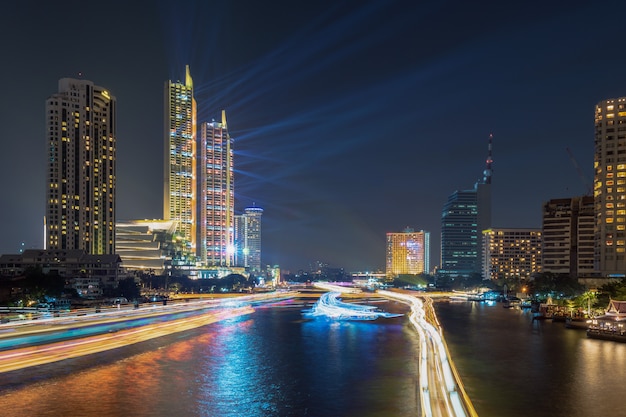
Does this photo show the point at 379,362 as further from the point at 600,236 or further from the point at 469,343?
the point at 600,236

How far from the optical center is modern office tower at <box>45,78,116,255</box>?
129250 mm

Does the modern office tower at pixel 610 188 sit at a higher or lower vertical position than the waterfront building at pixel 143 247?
higher

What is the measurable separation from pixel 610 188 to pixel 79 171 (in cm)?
11821

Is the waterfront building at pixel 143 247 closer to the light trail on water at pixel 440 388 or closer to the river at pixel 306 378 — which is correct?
the river at pixel 306 378

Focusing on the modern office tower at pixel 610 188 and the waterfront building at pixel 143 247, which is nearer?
the modern office tower at pixel 610 188

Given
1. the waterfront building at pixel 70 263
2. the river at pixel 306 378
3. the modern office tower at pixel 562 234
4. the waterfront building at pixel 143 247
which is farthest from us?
the waterfront building at pixel 143 247

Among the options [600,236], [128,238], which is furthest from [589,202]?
[128,238]

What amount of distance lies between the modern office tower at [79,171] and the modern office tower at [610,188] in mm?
112571

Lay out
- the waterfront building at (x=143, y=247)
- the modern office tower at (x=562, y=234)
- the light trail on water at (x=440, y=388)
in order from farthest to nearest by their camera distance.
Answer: the waterfront building at (x=143, y=247), the modern office tower at (x=562, y=234), the light trail on water at (x=440, y=388)

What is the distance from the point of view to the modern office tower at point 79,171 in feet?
424

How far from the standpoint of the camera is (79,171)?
133125mm

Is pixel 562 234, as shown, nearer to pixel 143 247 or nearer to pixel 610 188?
pixel 610 188

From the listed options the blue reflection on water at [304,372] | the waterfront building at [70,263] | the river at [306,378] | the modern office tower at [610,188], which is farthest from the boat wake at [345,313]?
the waterfront building at [70,263]

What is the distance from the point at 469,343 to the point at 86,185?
113m
